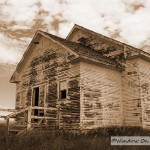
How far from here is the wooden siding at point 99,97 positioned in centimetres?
1608

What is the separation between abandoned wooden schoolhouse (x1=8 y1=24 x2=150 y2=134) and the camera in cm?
1622

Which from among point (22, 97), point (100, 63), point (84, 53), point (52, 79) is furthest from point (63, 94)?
point (22, 97)

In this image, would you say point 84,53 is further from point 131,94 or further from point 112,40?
point 131,94

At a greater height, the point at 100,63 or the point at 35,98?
the point at 100,63

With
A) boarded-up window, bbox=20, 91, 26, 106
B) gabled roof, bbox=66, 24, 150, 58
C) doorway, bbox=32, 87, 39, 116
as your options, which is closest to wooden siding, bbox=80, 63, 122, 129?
gabled roof, bbox=66, 24, 150, 58

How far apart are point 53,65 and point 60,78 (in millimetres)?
1368

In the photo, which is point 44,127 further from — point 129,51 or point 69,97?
point 129,51

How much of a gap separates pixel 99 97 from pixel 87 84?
1220mm

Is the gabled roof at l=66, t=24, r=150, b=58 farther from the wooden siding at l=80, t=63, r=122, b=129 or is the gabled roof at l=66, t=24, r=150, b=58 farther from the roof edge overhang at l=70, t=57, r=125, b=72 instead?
the wooden siding at l=80, t=63, r=122, b=129

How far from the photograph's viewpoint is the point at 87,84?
16422 mm

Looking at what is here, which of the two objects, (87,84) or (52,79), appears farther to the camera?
(52,79)

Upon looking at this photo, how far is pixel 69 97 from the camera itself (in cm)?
1655

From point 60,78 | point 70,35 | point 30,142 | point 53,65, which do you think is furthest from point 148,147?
point 70,35

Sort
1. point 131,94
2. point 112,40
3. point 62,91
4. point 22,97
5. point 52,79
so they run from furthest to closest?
point 22,97 → point 112,40 → point 52,79 → point 131,94 → point 62,91
